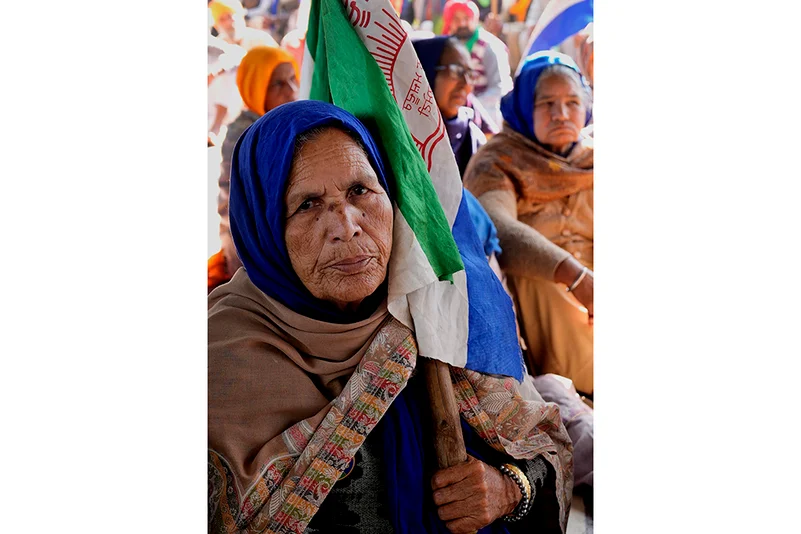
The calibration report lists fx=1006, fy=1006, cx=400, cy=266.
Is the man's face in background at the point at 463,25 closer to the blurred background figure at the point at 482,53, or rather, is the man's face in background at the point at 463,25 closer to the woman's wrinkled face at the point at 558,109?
the blurred background figure at the point at 482,53

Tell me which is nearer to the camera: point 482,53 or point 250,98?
point 250,98

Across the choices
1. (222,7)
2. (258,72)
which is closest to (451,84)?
(258,72)

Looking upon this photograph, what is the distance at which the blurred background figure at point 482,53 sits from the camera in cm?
263

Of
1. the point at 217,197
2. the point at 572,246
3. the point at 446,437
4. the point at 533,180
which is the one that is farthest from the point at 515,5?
the point at 446,437

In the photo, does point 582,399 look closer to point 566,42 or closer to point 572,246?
point 572,246

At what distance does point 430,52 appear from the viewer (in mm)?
2586

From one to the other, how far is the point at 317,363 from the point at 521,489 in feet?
1.82

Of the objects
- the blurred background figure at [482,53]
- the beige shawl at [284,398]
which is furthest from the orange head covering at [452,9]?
the beige shawl at [284,398]

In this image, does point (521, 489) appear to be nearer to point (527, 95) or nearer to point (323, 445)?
point (323, 445)

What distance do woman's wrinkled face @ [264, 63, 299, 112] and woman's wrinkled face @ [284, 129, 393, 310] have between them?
0.33 m

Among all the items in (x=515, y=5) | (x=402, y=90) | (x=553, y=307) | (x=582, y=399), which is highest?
(x=515, y=5)

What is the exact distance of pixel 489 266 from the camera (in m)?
2.42

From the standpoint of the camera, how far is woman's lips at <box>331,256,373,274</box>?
6.99 feet

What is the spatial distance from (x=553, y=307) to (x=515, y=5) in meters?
0.80
